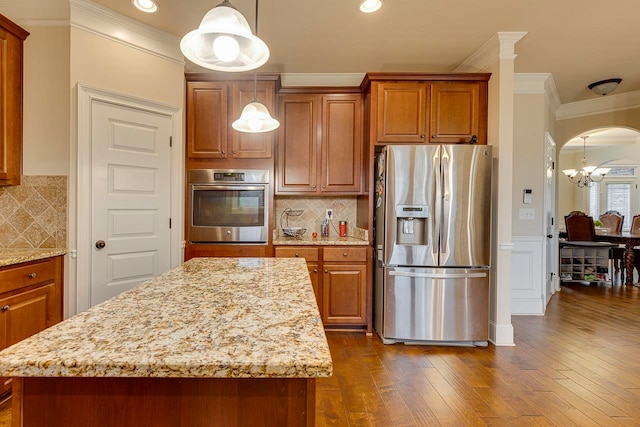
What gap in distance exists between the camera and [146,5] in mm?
2336

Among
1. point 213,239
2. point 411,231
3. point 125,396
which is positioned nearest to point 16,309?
point 213,239

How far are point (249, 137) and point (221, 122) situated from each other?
0.30 meters

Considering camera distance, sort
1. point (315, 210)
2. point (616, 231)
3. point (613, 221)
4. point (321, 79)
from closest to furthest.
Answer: point (321, 79)
point (315, 210)
point (616, 231)
point (613, 221)

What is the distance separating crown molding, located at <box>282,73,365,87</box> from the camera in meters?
3.44

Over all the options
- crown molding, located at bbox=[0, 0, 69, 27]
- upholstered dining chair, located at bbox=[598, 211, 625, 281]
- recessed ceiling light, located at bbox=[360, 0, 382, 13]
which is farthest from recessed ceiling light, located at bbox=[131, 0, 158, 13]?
upholstered dining chair, located at bbox=[598, 211, 625, 281]

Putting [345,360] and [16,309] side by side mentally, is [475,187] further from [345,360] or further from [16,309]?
[16,309]

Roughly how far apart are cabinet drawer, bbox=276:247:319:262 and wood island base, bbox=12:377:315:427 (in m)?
2.30

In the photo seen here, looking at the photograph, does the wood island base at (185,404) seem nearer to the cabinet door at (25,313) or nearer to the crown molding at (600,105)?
the cabinet door at (25,313)

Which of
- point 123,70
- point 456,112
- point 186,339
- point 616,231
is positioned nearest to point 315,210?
point 456,112

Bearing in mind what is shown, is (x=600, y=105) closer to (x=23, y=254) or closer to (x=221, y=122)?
(x=221, y=122)

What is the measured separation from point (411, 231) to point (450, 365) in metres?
1.07

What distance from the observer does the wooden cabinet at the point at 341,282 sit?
3.06 metres

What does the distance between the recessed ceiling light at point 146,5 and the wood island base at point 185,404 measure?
2.51m

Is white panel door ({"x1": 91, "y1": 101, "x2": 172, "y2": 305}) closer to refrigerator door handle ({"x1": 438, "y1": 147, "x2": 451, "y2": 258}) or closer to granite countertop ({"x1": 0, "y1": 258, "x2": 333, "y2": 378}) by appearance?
granite countertop ({"x1": 0, "y1": 258, "x2": 333, "y2": 378})
